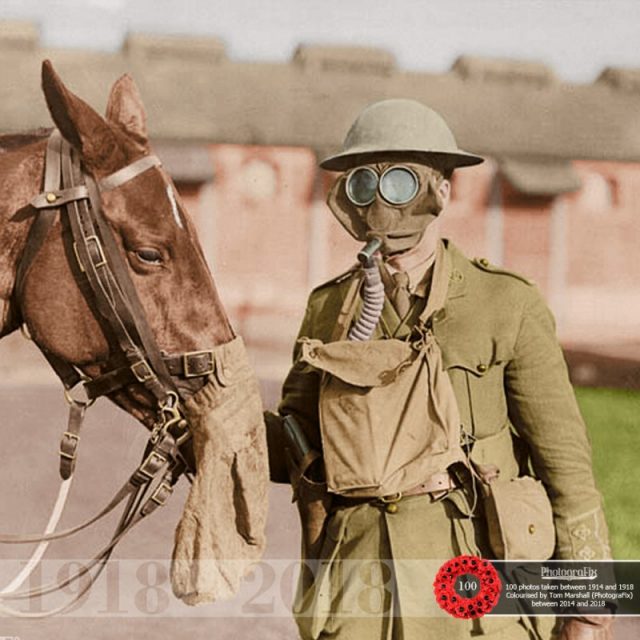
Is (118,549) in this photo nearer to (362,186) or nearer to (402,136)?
(362,186)

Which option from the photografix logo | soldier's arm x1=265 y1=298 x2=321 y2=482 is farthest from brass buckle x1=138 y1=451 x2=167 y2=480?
the photografix logo

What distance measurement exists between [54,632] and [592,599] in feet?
7.53

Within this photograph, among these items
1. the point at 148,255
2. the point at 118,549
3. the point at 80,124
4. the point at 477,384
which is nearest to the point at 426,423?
the point at 477,384

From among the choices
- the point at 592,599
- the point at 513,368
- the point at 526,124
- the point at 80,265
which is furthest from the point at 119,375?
the point at 526,124

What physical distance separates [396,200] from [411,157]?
0.10m

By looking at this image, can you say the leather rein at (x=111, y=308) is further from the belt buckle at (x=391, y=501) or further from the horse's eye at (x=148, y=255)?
the belt buckle at (x=391, y=501)

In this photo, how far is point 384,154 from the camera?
1.76 m

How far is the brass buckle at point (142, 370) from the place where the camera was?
1.64 meters

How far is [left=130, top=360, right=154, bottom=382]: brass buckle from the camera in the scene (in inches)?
64.7

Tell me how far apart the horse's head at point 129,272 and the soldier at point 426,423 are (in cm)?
26

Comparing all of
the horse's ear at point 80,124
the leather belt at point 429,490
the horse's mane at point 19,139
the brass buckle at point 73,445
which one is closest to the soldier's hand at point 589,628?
the leather belt at point 429,490

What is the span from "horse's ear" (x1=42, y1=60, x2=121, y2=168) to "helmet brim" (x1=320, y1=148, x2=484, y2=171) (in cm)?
47

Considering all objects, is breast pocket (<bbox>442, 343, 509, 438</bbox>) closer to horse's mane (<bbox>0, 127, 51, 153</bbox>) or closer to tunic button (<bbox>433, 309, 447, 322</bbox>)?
tunic button (<bbox>433, 309, 447, 322</bbox>)

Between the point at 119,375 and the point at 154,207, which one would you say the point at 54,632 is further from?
the point at 154,207
